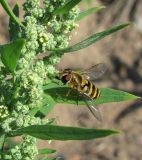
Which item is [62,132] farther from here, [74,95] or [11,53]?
[74,95]

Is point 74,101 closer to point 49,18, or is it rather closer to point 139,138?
point 49,18

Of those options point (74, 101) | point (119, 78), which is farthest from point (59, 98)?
point (119, 78)

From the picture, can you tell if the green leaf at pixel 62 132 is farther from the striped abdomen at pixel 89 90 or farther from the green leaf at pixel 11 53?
the striped abdomen at pixel 89 90

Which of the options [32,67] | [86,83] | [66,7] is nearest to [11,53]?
[32,67]

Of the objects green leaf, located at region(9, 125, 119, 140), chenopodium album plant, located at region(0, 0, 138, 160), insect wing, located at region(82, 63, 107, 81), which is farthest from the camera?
insect wing, located at region(82, 63, 107, 81)

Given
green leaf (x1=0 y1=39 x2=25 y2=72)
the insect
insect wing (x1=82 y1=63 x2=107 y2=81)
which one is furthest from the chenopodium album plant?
insect wing (x1=82 y1=63 x2=107 y2=81)

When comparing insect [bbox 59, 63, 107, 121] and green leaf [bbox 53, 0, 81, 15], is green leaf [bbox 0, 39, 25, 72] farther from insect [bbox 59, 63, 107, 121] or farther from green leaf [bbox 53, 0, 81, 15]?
insect [bbox 59, 63, 107, 121]
